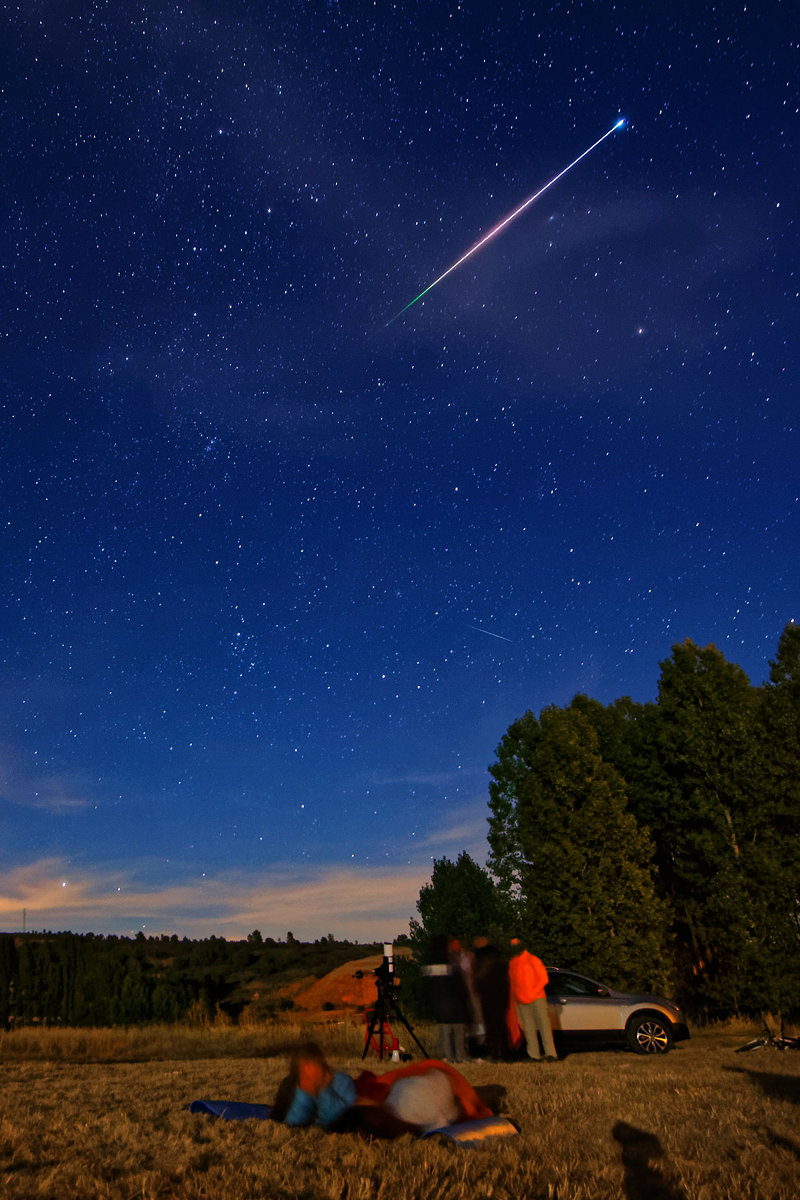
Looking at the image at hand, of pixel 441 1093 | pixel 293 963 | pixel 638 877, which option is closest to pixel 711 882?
pixel 638 877

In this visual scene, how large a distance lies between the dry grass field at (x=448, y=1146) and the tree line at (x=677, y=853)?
10.3m

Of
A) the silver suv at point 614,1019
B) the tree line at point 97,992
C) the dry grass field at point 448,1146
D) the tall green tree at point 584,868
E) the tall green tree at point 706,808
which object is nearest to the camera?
the dry grass field at point 448,1146

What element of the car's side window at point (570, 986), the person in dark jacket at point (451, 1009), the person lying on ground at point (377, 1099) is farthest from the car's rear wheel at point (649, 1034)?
the person lying on ground at point (377, 1099)

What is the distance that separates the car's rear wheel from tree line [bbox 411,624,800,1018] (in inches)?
264

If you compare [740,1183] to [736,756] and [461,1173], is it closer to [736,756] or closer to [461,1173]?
[461,1173]

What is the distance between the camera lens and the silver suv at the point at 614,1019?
14805mm

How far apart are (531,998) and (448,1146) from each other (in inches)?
299

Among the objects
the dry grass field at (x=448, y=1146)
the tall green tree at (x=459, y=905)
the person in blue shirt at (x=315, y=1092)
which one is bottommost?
the dry grass field at (x=448, y=1146)

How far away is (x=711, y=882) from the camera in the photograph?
22.8 m

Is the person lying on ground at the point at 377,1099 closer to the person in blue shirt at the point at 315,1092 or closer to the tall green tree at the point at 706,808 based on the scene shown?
the person in blue shirt at the point at 315,1092

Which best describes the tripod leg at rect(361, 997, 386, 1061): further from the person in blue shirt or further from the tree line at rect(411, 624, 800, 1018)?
the tree line at rect(411, 624, 800, 1018)

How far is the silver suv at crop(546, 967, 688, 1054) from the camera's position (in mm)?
14805

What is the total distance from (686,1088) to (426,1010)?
15038 millimetres

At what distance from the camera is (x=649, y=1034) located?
14953mm
